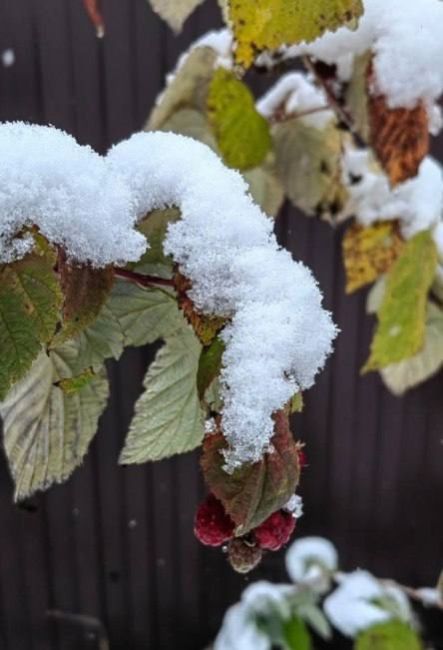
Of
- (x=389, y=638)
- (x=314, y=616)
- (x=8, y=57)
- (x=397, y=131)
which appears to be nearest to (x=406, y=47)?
(x=397, y=131)

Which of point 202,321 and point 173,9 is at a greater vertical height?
point 173,9

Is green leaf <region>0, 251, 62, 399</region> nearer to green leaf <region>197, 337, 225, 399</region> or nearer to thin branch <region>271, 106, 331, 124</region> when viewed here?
green leaf <region>197, 337, 225, 399</region>

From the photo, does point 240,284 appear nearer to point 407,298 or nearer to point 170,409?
point 170,409

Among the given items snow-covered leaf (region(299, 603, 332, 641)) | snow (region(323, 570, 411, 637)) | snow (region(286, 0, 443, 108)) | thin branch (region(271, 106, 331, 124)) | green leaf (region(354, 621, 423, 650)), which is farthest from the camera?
snow-covered leaf (region(299, 603, 332, 641))

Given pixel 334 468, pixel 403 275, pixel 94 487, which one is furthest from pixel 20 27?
pixel 403 275

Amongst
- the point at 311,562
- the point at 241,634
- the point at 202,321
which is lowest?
the point at 241,634

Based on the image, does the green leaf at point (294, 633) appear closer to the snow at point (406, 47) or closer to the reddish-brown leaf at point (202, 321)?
the snow at point (406, 47)

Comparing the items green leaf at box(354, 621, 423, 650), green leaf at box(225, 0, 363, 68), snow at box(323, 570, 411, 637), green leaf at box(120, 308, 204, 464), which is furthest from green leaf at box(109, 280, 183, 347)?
snow at box(323, 570, 411, 637)
